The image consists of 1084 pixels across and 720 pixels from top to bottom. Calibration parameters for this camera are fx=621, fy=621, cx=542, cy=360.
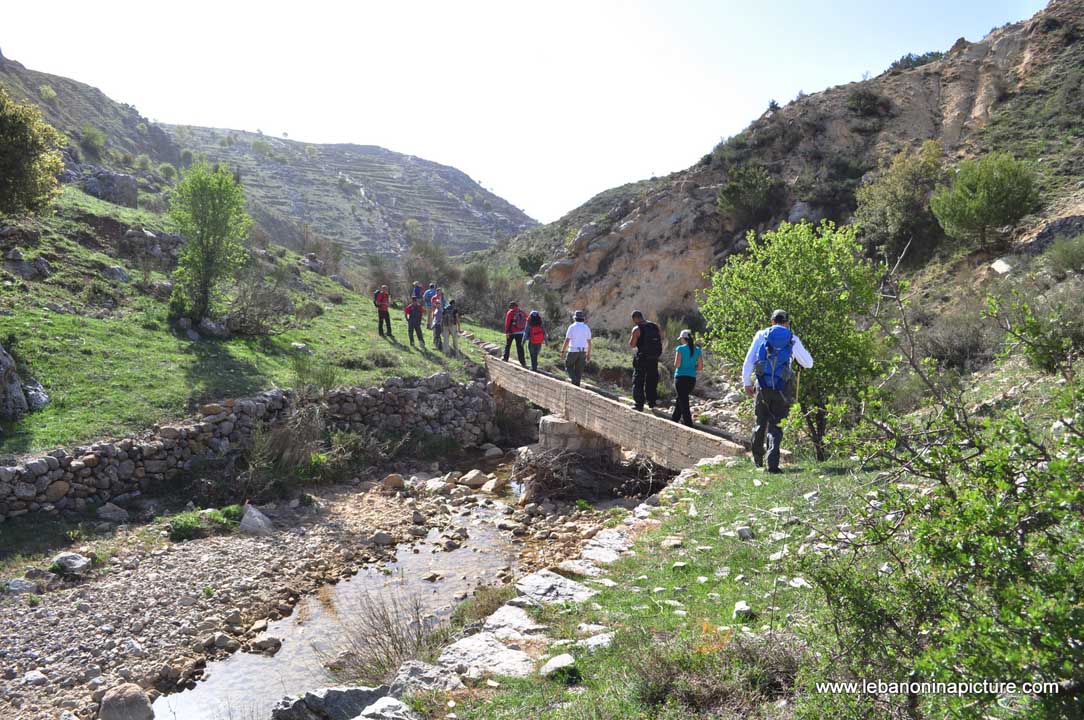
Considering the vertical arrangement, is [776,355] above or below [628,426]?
above

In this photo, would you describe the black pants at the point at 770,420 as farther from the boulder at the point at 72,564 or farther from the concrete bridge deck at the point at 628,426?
the boulder at the point at 72,564

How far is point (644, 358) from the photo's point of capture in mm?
12656

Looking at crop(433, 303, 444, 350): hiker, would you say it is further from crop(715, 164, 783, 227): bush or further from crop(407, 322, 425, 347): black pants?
crop(715, 164, 783, 227): bush

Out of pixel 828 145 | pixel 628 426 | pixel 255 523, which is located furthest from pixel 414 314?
pixel 828 145

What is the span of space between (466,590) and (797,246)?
24.8 ft

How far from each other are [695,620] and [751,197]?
111 ft

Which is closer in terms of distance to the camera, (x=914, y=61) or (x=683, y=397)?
(x=683, y=397)

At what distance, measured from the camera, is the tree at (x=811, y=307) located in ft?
31.2

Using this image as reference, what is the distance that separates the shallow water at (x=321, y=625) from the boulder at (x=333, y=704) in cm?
150

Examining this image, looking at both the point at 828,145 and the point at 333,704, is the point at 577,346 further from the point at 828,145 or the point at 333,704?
the point at 828,145

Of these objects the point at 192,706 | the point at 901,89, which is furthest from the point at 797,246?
the point at 901,89

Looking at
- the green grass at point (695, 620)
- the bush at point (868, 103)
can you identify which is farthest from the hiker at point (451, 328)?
the bush at point (868, 103)

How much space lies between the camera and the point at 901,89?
37.9m

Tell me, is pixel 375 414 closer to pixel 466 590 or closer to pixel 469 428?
pixel 469 428
